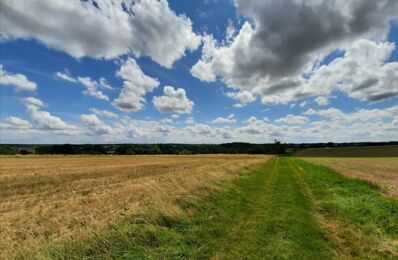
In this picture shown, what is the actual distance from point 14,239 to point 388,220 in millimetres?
11906

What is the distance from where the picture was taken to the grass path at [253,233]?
273 inches

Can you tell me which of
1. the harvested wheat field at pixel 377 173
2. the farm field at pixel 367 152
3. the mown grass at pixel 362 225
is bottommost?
the mown grass at pixel 362 225

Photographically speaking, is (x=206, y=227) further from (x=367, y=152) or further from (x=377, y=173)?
(x=367, y=152)

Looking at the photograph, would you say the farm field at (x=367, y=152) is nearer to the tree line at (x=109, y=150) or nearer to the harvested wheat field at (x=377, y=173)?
the tree line at (x=109, y=150)

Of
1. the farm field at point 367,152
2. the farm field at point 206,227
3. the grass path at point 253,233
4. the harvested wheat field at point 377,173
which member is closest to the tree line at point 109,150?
the farm field at point 367,152

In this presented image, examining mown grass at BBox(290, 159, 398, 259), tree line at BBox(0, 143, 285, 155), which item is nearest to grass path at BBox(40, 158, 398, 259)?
mown grass at BBox(290, 159, 398, 259)

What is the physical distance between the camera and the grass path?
693 centimetres

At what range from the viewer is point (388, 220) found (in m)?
9.83

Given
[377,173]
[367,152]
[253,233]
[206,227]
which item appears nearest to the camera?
[253,233]

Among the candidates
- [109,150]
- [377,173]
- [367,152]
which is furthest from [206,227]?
[109,150]

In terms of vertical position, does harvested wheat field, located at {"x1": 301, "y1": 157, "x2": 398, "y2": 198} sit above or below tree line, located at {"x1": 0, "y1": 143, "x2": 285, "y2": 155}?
below

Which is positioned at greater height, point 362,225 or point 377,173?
point 377,173

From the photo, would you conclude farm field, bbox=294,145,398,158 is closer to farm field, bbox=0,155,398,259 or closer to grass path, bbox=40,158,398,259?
farm field, bbox=0,155,398,259

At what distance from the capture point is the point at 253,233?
8.55 m
